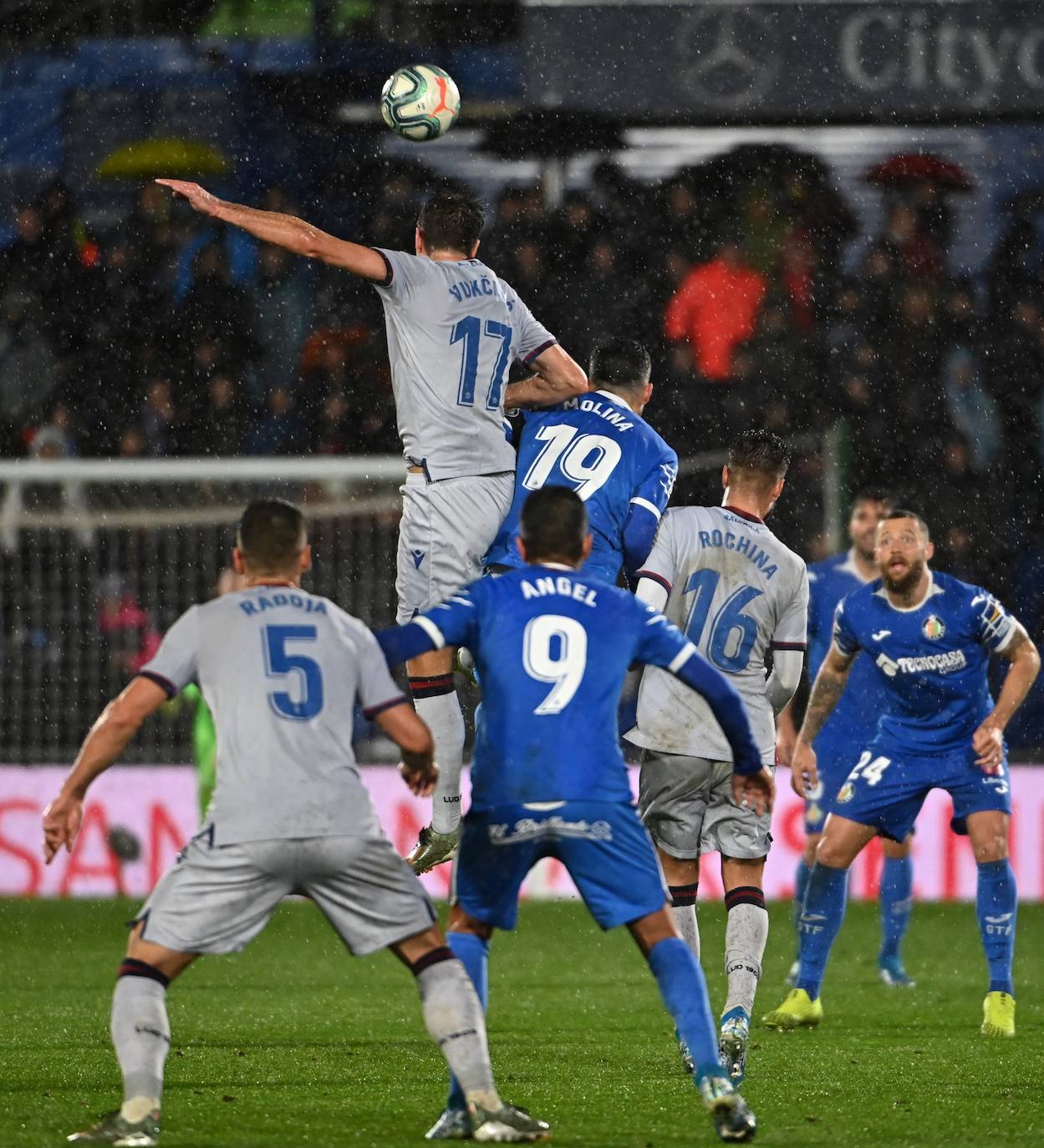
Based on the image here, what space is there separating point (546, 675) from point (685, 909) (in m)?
2.26

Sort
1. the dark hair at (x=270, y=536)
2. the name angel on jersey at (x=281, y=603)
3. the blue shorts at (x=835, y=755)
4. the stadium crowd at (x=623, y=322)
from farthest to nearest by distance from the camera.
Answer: the stadium crowd at (x=623, y=322), the blue shorts at (x=835, y=755), the dark hair at (x=270, y=536), the name angel on jersey at (x=281, y=603)

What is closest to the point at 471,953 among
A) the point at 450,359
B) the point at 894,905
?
the point at 450,359

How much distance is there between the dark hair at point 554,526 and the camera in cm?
569

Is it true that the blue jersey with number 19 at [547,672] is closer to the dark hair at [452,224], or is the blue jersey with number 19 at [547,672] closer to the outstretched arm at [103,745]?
the outstretched arm at [103,745]

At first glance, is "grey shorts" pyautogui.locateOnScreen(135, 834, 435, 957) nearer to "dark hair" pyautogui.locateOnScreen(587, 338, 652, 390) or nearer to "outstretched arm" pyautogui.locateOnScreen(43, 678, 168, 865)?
"outstretched arm" pyautogui.locateOnScreen(43, 678, 168, 865)

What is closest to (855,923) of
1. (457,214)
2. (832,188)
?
(832,188)

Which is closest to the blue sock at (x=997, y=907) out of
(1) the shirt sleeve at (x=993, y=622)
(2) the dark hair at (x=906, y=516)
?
(1) the shirt sleeve at (x=993, y=622)

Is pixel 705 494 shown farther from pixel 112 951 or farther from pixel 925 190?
pixel 112 951

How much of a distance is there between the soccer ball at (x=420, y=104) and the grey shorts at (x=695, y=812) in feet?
8.13

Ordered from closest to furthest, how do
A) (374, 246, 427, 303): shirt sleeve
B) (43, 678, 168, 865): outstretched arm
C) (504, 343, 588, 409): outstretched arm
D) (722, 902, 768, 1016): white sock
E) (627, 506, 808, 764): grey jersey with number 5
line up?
(43, 678, 168, 865): outstretched arm → (722, 902, 768, 1016): white sock → (374, 246, 427, 303): shirt sleeve → (627, 506, 808, 764): grey jersey with number 5 → (504, 343, 588, 409): outstretched arm

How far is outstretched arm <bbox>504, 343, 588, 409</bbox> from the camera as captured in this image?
Result: 25.4 ft

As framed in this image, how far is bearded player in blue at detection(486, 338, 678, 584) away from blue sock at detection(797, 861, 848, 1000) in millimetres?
1853

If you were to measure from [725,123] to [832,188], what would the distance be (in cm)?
98

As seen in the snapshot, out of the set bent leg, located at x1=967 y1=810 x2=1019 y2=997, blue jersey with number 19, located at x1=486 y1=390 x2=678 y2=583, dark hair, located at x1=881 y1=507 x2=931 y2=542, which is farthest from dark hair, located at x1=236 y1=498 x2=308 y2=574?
bent leg, located at x1=967 y1=810 x2=1019 y2=997
